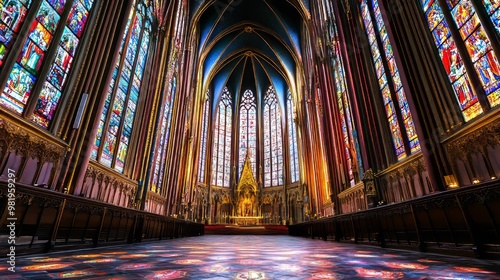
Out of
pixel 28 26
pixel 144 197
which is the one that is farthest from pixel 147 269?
pixel 144 197

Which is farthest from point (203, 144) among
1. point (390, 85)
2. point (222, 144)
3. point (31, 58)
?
point (31, 58)

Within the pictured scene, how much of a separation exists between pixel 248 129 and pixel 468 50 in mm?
26091

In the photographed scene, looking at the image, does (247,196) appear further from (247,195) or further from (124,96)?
(124,96)

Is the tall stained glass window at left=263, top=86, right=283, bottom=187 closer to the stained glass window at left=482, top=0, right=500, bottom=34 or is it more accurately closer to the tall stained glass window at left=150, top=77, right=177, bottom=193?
the tall stained glass window at left=150, top=77, right=177, bottom=193

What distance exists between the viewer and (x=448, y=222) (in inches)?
166

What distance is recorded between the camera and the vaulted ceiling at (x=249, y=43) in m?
23.7

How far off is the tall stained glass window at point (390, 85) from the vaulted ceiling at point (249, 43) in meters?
11.3

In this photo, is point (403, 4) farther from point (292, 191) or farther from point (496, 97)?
point (292, 191)

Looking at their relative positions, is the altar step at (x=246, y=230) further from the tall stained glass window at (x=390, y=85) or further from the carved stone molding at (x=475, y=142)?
the carved stone molding at (x=475, y=142)

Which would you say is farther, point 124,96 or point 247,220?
point 247,220

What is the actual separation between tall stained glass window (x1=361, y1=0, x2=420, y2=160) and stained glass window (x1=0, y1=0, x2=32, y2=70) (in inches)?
420

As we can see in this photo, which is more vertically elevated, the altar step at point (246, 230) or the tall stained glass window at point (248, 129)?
the tall stained glass window at point (248, 129)

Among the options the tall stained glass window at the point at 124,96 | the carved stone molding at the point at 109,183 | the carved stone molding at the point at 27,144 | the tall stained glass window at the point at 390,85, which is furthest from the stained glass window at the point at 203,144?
the carved stone molding at the point at 27,144

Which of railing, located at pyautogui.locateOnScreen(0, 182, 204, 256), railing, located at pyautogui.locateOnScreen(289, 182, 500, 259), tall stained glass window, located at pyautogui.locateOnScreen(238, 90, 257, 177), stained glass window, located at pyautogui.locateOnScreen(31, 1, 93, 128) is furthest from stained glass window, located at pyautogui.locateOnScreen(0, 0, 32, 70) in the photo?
tall stained glass window, located at pyautogui.locateOnScreen(238, 90, 257, 177)
